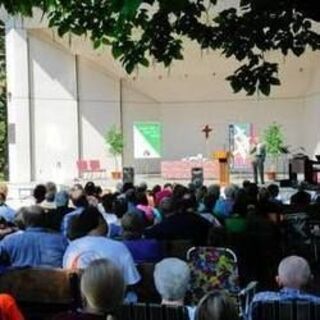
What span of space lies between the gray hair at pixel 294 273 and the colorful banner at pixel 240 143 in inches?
1048

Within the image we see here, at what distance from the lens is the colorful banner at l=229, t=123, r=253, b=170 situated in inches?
1216

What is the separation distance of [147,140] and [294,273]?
27.5m

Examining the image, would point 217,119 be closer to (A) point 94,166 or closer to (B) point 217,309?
(A) point 94,166

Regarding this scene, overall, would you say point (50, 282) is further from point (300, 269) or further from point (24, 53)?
point (24, 53)

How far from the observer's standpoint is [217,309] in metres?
2.74

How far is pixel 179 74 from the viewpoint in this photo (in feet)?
109

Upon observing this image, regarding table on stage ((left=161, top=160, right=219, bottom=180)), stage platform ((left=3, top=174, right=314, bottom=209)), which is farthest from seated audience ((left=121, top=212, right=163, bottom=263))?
table on stage ((left=161, top=160, right=219, bottom=180))

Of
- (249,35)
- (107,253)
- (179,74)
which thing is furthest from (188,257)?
(179,74)

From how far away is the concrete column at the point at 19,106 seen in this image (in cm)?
3008

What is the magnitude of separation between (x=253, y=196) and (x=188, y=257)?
3.40 metres

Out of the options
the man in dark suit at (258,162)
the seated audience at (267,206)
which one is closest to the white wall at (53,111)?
the man in dark suit at (258,162)

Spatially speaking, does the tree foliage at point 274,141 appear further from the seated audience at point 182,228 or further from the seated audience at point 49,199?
the seated audience at point 182,228

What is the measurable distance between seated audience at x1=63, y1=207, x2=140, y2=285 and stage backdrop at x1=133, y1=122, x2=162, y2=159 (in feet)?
85.0

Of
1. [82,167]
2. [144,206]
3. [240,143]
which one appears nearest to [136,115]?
[82,167]
